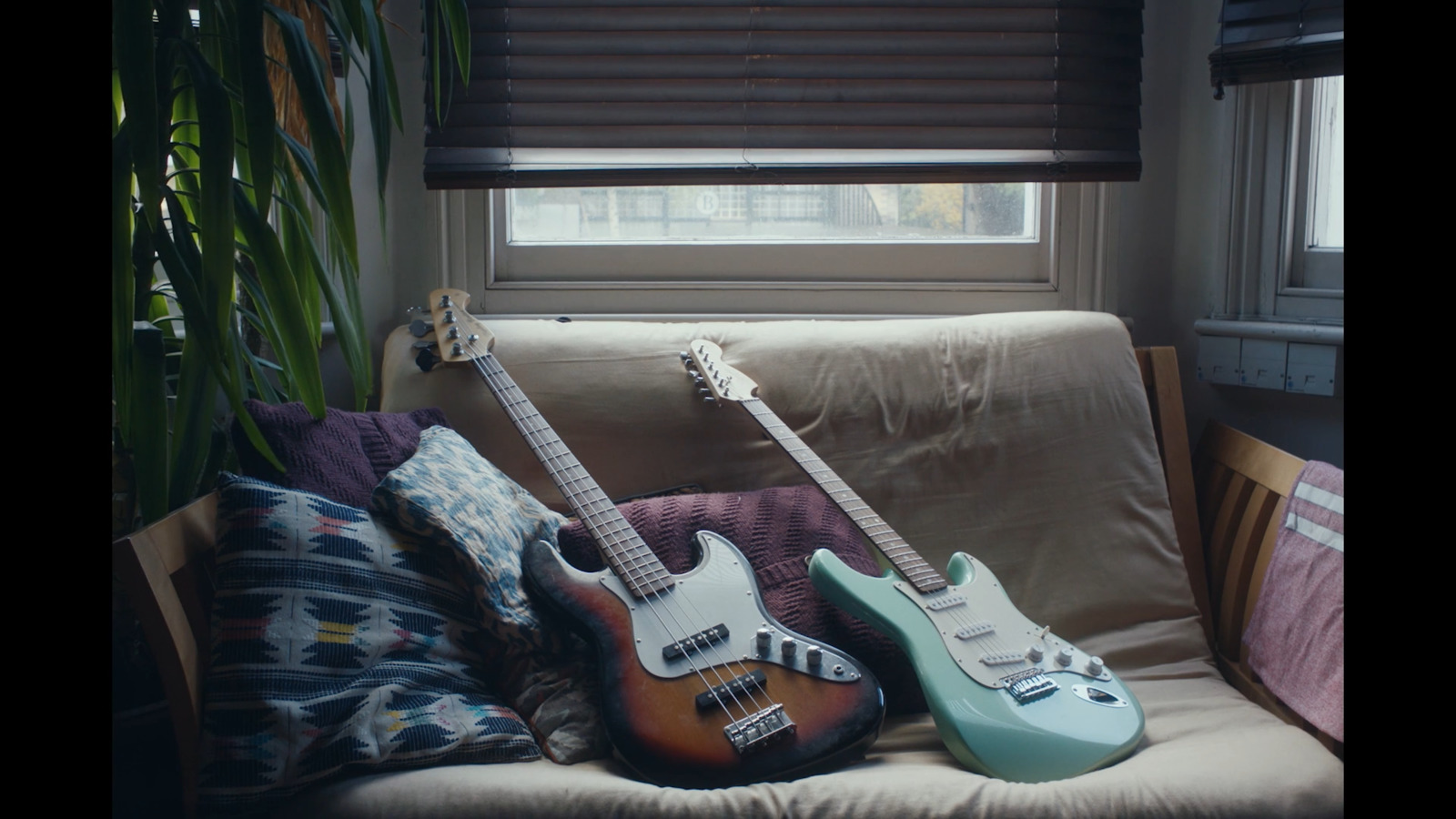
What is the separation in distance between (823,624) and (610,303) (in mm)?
890

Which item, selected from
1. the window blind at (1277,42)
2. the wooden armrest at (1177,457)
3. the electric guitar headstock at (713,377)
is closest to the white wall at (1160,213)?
the window blind at (1277,42)

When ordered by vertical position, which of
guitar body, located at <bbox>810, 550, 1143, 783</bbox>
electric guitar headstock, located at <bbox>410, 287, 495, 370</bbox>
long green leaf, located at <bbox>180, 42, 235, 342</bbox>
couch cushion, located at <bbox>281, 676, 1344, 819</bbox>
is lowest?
couch cushion, located at <bbox>281, 676, 1344, 819</bbox>

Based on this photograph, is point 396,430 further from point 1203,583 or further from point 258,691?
point 1203,583

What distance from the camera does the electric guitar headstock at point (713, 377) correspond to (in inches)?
55.9

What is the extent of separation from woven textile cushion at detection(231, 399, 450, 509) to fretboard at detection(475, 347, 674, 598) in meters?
0.18

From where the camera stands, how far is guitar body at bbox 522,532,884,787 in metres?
0.96

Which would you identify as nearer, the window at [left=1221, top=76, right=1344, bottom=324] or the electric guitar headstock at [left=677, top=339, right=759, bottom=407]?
the electric guitar headstock at [left=677, top=339, right=759, bottom=407]

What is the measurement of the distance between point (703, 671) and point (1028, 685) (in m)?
0.38

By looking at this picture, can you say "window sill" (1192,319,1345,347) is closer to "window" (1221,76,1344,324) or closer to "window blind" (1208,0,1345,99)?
"window" (1221,76,1344,324)

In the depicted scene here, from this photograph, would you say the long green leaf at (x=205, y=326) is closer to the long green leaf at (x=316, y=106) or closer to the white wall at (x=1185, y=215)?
the long green leaf at (x=316, y=106)

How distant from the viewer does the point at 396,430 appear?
49.6 inches

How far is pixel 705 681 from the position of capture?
3.35 feet

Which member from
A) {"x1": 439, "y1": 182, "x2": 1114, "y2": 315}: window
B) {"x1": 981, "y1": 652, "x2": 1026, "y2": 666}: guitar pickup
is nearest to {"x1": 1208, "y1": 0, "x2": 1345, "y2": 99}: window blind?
{"x1": 439, "y1": 182, "x2": 1114, "y2": 315}: window
